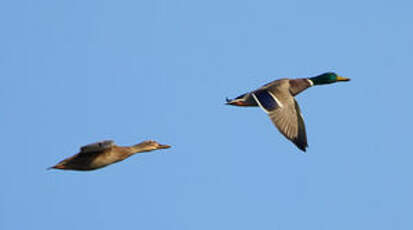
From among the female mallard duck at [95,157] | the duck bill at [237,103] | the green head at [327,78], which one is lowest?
the female mallard duck at [95,157]

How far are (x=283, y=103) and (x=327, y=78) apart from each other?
3752mm

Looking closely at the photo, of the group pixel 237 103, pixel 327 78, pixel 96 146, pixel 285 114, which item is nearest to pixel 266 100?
pixel 285 114

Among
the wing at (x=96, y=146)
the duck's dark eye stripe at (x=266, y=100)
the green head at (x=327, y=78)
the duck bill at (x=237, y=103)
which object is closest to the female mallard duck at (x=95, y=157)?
the wing at (x=96, y=146)

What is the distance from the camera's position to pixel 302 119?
20000 mm

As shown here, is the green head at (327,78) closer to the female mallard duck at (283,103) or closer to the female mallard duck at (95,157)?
the female mallard duck at (283,103)

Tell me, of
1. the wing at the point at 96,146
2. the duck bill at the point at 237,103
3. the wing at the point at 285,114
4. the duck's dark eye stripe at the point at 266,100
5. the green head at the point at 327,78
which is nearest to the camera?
the wing at the point at 96,146

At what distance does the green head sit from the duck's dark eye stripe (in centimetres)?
287

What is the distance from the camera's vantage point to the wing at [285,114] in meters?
18.7

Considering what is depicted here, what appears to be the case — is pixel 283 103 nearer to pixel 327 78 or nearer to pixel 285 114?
pixel 285 114

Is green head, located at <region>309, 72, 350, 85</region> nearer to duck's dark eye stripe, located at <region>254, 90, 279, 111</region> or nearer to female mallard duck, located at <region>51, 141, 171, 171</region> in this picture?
duck's dark eye stripe, located at <region>254, 90, 279, 111</region>

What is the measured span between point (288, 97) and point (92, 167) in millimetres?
4693

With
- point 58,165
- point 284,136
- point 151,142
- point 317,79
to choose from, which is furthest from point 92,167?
point 317,79

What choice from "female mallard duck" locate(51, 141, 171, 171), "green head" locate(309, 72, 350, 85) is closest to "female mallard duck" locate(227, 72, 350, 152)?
"green head" locate(309, 72, 350, 85)

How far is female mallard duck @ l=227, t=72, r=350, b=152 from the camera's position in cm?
1880
